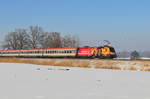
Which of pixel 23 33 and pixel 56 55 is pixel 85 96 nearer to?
pixel 56 55

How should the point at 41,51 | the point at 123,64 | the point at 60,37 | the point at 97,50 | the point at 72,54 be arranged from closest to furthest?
the point at 123,64 < the point at 97,50 < the point at 72,54 < the point at 41,51 < the point at 60,37

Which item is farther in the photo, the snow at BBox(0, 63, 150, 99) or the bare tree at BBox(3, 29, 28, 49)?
the bare tree at BBox(3, 29, 28, 49)

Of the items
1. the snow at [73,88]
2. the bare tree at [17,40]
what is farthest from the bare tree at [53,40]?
the snow at [73,88]

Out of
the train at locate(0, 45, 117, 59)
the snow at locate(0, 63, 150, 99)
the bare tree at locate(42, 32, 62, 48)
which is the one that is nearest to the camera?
the snow at locate(0, 63, 150, 99)

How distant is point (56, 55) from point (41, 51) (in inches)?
247

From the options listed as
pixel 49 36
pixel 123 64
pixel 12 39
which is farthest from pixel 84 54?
pixel 12 39

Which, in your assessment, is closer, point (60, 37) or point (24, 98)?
point (24, 98)

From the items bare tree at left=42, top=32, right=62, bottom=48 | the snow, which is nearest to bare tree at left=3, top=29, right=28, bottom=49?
bare tree at left=42, top=32, right=62, bottom=48

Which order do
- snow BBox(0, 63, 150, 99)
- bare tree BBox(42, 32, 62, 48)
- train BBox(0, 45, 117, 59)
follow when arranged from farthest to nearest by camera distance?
bare tree BBox(42, 32, 62, 48) < train BBox(0, 45, 117, 59) < snow BBox(0, 63, 150, 99)

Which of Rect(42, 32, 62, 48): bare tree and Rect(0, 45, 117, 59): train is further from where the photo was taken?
Rect(42, 32, 62, 48): bare tree

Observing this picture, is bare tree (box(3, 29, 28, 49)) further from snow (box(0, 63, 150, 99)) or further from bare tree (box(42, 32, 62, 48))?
snow (box(0, 63, 150, 99))

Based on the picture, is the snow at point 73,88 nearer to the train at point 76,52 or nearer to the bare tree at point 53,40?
the train at point 76,52

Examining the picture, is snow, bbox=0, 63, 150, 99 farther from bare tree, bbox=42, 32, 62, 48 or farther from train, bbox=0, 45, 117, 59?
bare tree, bbox=42, 32, 62, 48

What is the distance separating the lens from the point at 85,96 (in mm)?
8133
